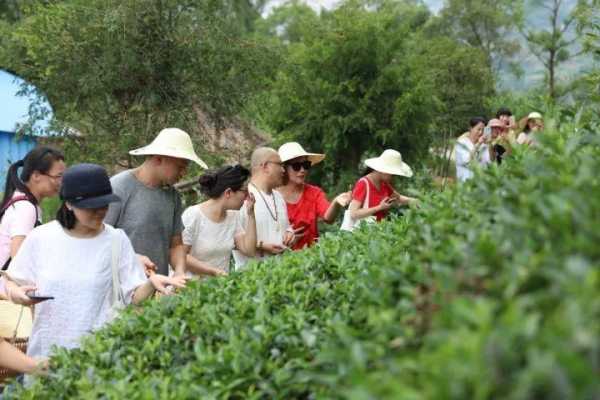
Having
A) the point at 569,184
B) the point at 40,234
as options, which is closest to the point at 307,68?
the point at 40,234

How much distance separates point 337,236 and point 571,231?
11.5 ft

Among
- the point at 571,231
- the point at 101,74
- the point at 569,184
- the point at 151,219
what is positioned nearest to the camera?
the point at 571,231

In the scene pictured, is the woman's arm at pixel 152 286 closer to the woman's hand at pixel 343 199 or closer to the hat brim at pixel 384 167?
the woman's hand at pixel 343 199

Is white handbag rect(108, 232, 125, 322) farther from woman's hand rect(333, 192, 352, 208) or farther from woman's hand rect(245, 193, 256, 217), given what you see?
woman's hand rect(333, 192, 352, 208)

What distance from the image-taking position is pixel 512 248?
206cm

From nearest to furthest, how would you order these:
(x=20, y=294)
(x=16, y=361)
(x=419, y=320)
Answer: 1. (x=419, y=320)
2. (x=16, y=361)
3. (x=20, y=294)

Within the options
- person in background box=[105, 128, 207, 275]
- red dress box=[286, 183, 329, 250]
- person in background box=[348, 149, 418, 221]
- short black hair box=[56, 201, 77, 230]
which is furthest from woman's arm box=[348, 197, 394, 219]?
short black hair box=[56, 201, 77, 230]

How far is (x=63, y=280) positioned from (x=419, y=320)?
2.63m

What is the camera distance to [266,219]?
655 cm

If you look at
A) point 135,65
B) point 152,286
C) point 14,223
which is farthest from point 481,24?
point 152,286

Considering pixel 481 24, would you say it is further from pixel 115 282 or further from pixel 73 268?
pixel 73 268

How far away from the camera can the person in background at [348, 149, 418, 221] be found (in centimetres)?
706

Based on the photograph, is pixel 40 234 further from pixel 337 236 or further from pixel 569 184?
pixel 569 184

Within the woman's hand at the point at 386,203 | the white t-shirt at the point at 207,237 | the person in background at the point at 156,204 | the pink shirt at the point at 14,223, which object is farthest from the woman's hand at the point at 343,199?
the pink shirt at the point at 14,223
